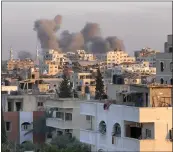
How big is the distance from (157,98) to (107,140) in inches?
58.8

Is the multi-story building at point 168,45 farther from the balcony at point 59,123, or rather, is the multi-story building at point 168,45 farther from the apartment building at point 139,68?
the apartment building at point 139,68

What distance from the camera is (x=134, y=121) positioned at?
48.6 ft

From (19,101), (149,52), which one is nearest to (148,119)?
(19,101)

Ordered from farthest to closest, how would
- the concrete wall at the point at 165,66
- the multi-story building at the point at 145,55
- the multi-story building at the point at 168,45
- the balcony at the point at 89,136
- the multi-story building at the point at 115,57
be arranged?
the multi-story building at the point at 115,57 → the multi-story building at the point at 145,55 → the concrete wall at the point at 165,66 → the multi-story building at the point at 168,45 → the balcony at the point at 89,136

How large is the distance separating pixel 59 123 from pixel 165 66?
3780 mm

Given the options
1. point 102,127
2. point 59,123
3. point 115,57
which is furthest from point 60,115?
point 115,57

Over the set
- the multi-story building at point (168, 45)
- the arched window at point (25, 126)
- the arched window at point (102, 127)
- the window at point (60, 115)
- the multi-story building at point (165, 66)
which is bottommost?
the arched window at point (25, 126)

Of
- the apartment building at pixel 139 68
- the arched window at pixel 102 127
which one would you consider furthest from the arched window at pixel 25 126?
the apartment building at pixel 139 68

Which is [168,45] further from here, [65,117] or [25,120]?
[25,120]

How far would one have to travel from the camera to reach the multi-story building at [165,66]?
2431 centimetres

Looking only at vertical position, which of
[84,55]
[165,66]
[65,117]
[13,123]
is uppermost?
[84,55]

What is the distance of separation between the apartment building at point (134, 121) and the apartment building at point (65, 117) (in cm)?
684

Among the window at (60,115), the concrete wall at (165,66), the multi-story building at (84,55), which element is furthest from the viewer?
the multi-story building at (84,55)

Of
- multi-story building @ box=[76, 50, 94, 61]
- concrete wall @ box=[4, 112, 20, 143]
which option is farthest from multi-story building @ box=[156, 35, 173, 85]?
multi-story building @ box=[76, 50, 94, 61]
